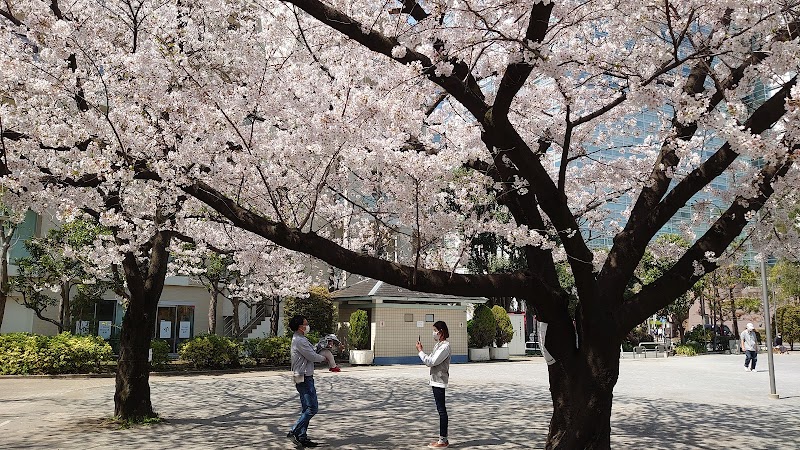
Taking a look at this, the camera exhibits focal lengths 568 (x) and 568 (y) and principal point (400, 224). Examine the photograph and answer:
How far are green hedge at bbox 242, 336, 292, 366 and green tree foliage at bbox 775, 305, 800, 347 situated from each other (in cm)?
3364

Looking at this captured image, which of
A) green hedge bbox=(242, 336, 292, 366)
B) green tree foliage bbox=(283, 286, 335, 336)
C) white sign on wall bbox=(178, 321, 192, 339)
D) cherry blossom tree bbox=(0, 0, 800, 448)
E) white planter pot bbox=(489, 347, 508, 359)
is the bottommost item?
white planter pot bbox=(489, 347, 508, 359)

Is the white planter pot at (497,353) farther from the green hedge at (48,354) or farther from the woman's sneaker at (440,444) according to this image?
the woman's sneaker at (440,444)

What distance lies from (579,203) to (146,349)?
7684mm

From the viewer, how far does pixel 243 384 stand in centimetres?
1498

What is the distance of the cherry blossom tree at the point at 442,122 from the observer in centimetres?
536

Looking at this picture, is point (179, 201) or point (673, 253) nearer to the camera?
point (673, 253)

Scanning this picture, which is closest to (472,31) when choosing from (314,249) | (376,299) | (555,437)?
(314,249)

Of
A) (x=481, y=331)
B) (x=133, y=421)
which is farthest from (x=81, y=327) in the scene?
(x=133, y=421)

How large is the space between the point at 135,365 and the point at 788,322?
1638 inches

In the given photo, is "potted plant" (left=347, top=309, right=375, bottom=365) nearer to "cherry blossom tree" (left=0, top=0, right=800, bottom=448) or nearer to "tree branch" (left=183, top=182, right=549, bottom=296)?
"cherry blossom tree" (left=0, top=0, right=800, bottom=448)

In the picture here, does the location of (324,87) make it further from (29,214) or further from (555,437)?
(29,214)

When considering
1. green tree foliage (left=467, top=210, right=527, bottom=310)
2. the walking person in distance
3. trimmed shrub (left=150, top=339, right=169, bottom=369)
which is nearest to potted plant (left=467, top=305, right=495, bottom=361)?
green tree foliage (left=467, top=210, right=527, bottom=310)

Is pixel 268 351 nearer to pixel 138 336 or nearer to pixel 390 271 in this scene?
pixel 138 336

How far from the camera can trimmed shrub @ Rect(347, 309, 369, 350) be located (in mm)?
23219
